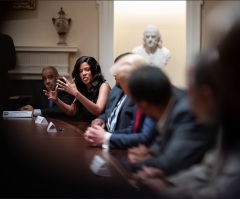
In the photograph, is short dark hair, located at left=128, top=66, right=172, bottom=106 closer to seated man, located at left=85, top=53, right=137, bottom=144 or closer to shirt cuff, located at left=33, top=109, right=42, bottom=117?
seated man, located at left=85, top=53, right=137, bottom=144

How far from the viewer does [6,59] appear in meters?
0.93

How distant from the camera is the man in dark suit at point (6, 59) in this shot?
0.92 m

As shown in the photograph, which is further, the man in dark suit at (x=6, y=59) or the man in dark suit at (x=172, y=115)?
the man in dark suit at (x=6, y=59)

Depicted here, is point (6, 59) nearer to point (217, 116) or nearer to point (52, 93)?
point (52, 93)

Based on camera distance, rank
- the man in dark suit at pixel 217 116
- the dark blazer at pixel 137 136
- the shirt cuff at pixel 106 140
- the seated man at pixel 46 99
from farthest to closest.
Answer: the seated man at pixel 46 99, the shirt cuff at pixel 106 140, the dark blazer at pixel 137 136, the man in dark suit at pixel 217 116

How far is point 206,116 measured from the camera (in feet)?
2.12

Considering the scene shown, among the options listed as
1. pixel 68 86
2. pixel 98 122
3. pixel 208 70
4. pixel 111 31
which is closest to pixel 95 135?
pixel 98 122

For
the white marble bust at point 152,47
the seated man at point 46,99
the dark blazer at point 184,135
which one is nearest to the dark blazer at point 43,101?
the seated man at point 46,99

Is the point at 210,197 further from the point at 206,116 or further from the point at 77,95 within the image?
the point at 77,95

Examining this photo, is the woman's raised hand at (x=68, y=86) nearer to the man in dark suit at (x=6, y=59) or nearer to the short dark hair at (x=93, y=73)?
the short dark hair at (x=93, y=73)

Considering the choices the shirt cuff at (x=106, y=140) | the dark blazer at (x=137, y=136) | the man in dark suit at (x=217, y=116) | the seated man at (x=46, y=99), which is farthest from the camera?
the seated man at (x=46, y=99)

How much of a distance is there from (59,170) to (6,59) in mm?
301

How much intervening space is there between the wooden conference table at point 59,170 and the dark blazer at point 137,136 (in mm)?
18

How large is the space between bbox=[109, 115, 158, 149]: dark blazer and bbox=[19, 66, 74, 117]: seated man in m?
0.19
